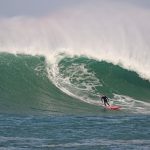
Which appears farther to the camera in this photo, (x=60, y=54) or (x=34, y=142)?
(x=60, y=54)

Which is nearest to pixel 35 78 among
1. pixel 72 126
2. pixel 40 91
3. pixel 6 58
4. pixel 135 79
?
pixel 40 91

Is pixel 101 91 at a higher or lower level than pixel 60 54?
lower

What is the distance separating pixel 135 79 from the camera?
104 ft

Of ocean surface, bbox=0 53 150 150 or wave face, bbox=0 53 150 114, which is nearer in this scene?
ocean surface, bbox=0 53 150 150

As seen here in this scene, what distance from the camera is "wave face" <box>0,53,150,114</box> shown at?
79.4ft

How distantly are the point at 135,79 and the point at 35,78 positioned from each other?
6.29 meters

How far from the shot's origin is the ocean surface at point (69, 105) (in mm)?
16469

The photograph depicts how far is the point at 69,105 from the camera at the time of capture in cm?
2459

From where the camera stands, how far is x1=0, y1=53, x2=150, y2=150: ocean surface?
16469 millimetres

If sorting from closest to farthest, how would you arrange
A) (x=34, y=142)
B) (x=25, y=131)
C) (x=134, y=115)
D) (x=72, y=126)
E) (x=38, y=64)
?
(x=34, y=142) < (x=25, y=131) < (x=72, y=126) < (x=134, y=115) < (x=38, y=64)

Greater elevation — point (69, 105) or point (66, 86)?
point (66, 86)

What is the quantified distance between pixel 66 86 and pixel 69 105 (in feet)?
10.2

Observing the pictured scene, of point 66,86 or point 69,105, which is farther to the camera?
point 66,86

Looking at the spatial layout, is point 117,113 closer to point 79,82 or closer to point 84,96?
point 84,96
